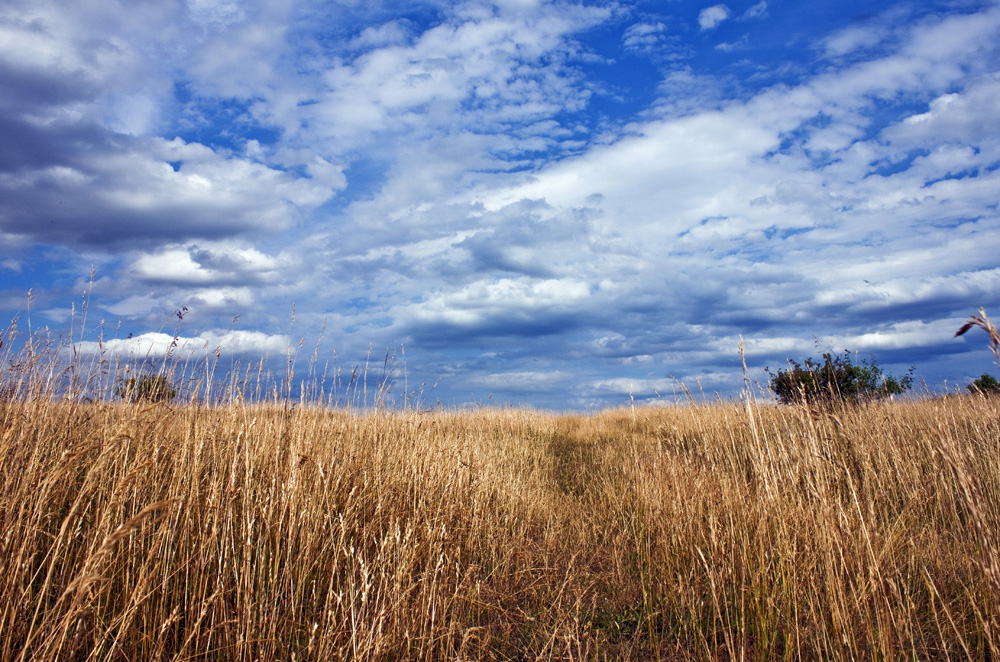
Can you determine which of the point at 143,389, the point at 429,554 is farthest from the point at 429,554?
the point at 143,389

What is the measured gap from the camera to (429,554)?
3.11m

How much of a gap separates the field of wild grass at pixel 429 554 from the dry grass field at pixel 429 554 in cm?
3

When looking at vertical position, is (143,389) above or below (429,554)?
above

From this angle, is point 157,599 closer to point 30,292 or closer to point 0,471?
point 0,471

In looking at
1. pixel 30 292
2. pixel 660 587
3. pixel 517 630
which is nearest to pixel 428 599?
pixel 517 630

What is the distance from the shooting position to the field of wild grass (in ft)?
8.14

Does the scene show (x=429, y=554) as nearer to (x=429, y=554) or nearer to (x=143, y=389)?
(x=429, y=554)

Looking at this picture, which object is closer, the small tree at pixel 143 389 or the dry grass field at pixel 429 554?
the dry grass field at pixel 429 554

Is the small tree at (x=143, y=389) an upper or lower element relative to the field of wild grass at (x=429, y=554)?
upper

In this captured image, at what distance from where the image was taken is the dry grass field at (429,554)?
2.48m

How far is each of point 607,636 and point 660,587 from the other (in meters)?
0.52

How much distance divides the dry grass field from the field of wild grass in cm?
3

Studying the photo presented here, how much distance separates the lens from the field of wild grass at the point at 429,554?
248cm

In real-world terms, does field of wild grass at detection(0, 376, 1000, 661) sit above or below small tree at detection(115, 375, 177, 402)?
below
